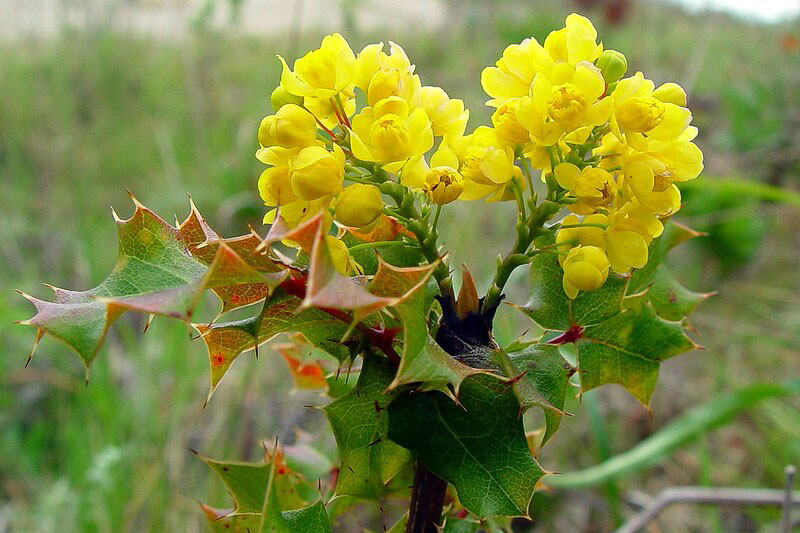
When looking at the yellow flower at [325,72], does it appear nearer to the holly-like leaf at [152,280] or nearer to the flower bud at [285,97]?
the flower bud at [285,97]

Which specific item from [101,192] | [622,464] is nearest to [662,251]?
[622,464]

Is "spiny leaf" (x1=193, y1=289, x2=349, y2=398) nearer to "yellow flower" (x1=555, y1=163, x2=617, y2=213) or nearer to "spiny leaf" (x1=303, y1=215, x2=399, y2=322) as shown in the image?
"spiny leaf" (x1=303, y1=215, x2=399, y2=322)

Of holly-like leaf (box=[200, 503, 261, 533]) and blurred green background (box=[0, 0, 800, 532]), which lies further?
blurred green background (box=[0, 0, 800, 532])

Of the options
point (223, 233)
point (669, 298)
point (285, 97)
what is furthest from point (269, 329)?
point (223, 233)

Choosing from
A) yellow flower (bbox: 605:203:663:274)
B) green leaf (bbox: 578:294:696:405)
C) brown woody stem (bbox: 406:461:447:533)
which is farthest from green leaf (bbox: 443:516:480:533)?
yellow flower (bbox: 605:203:663:274)

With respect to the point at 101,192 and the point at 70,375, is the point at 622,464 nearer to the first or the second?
the point at 70,375

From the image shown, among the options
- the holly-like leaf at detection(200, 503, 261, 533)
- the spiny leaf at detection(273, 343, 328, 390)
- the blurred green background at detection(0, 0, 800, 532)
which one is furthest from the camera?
the blurred green background at detection(0, 0, 800, 532)

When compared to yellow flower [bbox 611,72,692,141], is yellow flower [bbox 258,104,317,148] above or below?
below

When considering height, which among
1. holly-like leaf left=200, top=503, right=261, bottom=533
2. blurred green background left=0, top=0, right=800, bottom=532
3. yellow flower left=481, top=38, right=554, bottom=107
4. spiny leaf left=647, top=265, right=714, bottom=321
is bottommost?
blurred green background left=0, top=0, right=800, bottom=532

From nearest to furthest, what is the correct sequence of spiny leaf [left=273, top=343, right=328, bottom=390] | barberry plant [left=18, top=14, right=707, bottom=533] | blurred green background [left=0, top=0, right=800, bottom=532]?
barberry plant [left=18, top=14, right=707, bottom=533] → spiny leaf [left=273, top=343, right=328, bottom=390] → blurred green background [left=0, top=0, right=800, bottom=532]
